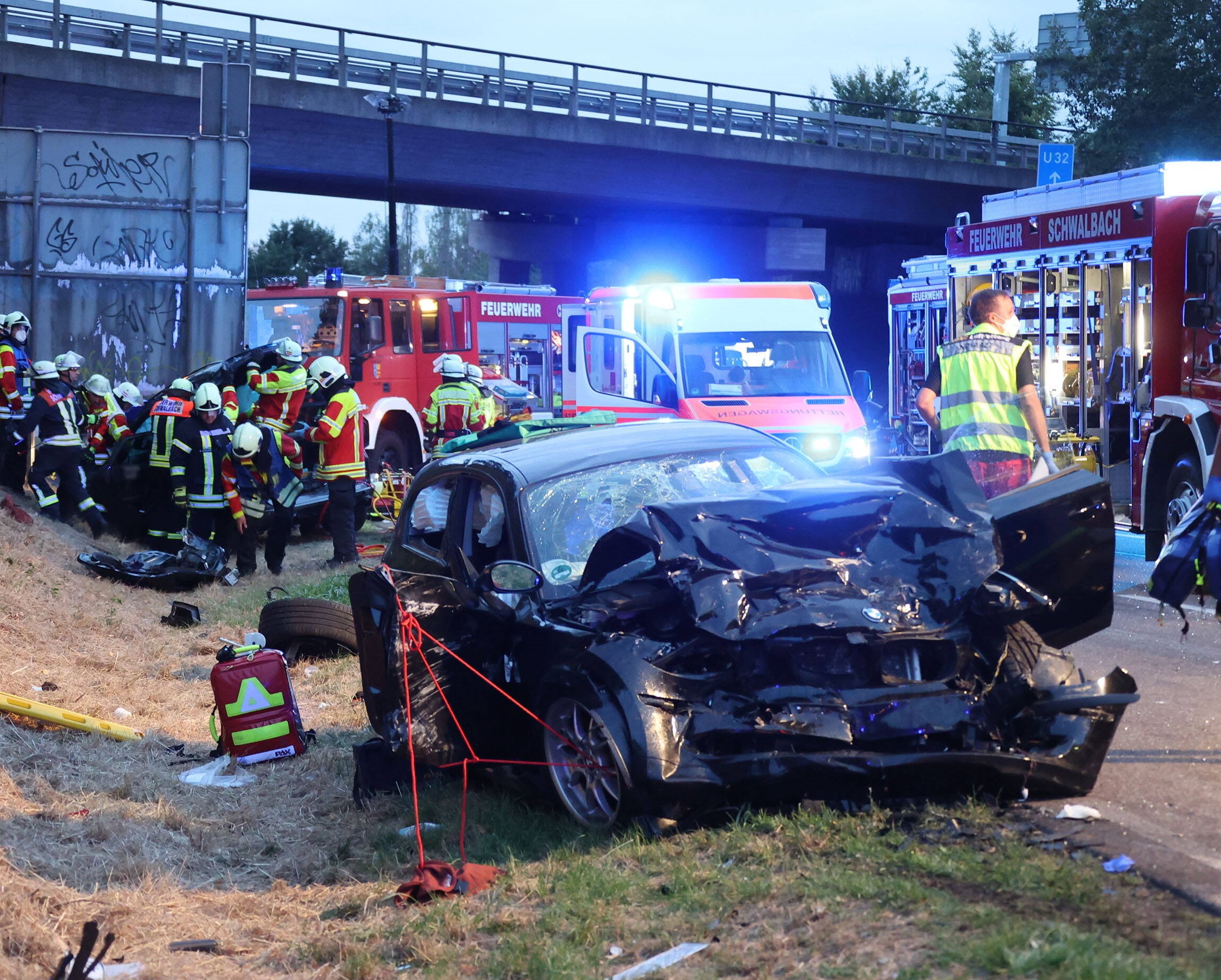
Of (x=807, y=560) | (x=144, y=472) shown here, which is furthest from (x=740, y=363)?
(x=807, y=560)

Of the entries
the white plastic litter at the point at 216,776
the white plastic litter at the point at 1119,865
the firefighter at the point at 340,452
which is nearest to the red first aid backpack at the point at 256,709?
the white plastic litter at the point at 216,776

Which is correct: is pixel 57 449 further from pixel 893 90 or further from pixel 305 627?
pixel 893 90

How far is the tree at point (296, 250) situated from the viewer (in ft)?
214

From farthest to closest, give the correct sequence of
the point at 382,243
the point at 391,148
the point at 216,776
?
the point at 382,243
the point at 391,148
the point at 216,776

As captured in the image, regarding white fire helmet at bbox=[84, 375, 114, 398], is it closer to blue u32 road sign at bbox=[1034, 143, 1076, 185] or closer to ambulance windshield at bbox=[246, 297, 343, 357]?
ambulance windshield at bbox=[246, 297, 343, 357]

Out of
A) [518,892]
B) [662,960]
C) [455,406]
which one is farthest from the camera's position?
[455,406]

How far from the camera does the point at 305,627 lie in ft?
29.6

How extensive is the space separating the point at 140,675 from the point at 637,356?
7.14 metres

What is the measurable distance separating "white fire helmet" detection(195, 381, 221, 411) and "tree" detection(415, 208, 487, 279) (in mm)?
91230

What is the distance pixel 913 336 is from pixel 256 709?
1634 centimetres

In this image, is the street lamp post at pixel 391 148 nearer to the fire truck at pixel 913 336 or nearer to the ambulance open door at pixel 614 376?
the fire truck at pixel 913 336

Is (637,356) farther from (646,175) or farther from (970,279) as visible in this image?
(646,175)

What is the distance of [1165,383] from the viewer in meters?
11.5

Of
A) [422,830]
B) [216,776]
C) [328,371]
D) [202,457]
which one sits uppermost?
[328,371]
